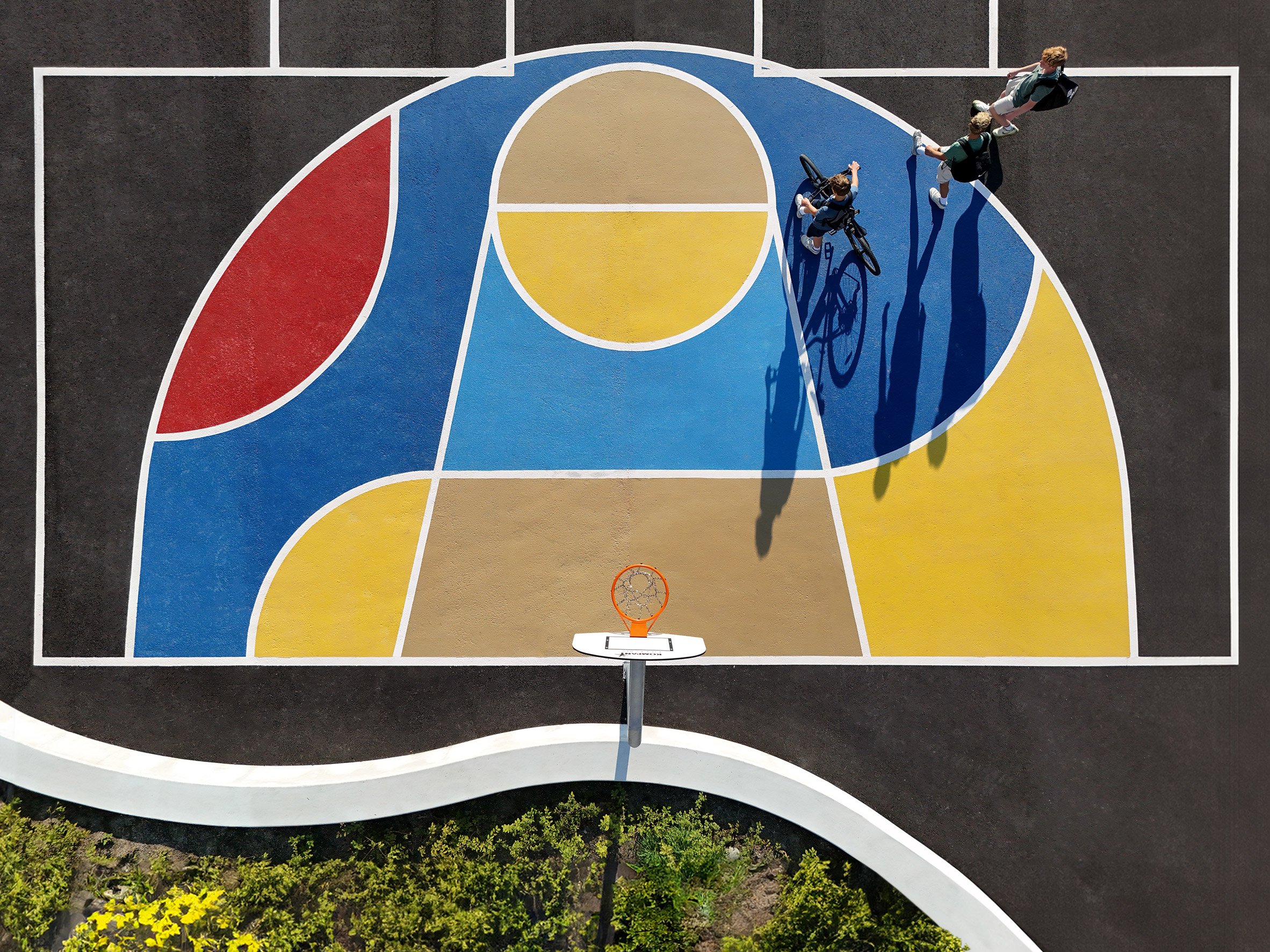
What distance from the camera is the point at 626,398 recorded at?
8539mm

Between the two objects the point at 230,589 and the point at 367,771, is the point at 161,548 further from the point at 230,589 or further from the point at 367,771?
the point at 367,771

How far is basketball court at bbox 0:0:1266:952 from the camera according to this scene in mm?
8508

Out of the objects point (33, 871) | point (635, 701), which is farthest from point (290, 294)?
point (33, 871)

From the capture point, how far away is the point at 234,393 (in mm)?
8547

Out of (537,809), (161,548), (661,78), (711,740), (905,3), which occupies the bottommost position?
(537,809)

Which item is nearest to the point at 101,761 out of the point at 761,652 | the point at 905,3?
the point at 761,652

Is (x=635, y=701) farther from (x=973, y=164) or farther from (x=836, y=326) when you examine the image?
(x=973, y=164)

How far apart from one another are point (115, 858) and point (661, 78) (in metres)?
10.4

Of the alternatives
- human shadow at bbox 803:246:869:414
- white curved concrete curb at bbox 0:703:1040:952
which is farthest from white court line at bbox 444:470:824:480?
white curved concrete curb at bbox 0:703:1040:952

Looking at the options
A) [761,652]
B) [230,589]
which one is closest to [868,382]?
[761,652]

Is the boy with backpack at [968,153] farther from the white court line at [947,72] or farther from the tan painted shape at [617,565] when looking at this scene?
the tan painted shape at [617,565]

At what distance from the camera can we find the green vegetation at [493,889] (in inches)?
312

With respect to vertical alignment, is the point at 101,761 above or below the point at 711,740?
below

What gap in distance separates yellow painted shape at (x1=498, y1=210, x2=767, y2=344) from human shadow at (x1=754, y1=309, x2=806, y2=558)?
1046 millimetres
